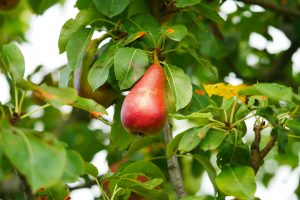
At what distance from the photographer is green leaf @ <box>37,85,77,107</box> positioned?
1189 mm

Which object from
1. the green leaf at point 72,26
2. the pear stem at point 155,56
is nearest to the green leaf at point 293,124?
the pear stem at point 155,56

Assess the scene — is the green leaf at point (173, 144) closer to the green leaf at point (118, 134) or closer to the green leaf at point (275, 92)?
the green leaf at point (275, 92)

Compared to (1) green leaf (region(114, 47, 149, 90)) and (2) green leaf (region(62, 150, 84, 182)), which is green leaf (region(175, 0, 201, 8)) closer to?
(1) green leaf (region(114, 47, 149, 90))

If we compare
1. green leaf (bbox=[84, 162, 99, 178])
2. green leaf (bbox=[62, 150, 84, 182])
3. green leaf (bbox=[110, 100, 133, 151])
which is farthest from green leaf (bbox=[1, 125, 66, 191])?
green leaf (bbox=[110, 100, 133, 151])

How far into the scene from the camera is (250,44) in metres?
3.10

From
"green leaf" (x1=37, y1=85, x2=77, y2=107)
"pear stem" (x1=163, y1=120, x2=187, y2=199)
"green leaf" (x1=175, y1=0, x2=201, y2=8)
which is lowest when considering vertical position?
"pear stem" (x1=163, y1=120, x2=187, y2=199)

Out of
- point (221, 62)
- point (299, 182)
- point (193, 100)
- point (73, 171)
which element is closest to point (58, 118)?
point (221, 62)

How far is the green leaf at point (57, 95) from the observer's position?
3.90ft

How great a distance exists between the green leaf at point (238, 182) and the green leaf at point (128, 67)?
29 cm

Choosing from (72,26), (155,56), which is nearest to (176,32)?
(155,56)

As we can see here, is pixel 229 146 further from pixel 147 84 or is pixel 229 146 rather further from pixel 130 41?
pixel 130 41

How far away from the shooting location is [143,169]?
1639 millimetres

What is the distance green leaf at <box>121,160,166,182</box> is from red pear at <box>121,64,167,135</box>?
4.7 inches

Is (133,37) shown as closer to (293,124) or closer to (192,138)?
(192,138)
